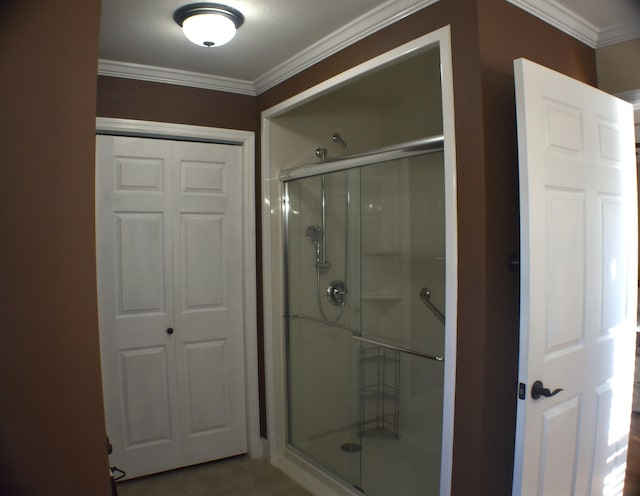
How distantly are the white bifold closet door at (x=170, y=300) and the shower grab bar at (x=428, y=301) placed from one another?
1.18 m

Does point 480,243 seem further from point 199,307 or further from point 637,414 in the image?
point 637,414

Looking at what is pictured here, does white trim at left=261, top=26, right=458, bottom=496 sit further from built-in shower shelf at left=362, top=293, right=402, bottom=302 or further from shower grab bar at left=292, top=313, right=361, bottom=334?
built-in shower shelf at left=362, top=293, right=402, bottom=302

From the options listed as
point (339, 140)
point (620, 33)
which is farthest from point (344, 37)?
point (620, 33)

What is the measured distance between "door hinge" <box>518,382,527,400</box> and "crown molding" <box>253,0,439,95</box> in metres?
1.49

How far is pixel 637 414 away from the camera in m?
3.67

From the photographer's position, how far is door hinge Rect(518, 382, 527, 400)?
1.70 meters

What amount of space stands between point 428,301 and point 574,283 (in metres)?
1.01

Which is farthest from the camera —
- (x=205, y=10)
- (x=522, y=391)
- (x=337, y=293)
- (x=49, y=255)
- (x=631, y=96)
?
(x=337, y=293)

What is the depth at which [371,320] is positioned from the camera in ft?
8.99

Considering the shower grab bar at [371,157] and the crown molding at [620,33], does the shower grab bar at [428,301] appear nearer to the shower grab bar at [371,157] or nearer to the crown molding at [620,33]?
the shower grab bar at [371,157]

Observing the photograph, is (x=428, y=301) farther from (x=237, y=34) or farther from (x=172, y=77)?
(x=172, y=77)

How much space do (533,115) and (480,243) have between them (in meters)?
0.49

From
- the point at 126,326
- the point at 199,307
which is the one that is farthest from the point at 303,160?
the point at 126,326

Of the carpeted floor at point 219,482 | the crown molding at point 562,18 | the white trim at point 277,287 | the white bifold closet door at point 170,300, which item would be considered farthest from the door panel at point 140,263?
the crown molding at point 562,18
